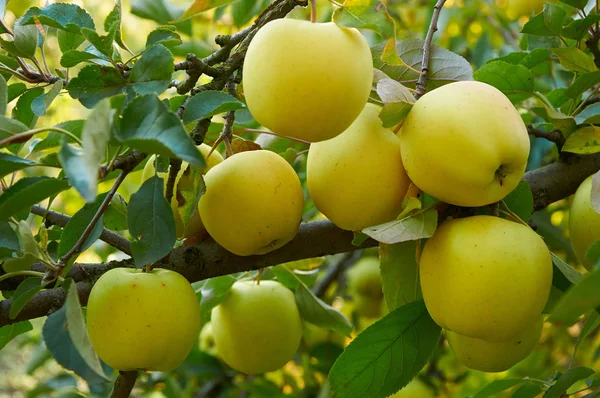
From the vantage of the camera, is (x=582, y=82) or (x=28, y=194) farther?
(x=582, y=82)

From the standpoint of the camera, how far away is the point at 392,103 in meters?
0.75

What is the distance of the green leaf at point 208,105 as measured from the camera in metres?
0.77

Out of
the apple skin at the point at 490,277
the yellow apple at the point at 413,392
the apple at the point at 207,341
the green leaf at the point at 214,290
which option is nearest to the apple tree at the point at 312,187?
the apple skin at the point at 490,277

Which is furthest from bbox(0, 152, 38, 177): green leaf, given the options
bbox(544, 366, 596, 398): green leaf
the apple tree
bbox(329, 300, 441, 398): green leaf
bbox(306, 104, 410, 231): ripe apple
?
bbox(544, 366, 596, 398): green leaf

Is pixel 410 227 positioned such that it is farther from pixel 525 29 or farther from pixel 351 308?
pixel 351 308

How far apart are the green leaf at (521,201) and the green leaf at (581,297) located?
1.08 feet

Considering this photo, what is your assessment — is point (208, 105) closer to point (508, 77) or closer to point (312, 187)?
point (312, 187)

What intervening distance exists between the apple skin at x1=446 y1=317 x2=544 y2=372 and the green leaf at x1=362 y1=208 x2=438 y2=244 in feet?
0.81

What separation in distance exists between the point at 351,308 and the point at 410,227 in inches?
52.6

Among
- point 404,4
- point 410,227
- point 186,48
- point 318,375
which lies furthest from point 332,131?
point 404,4

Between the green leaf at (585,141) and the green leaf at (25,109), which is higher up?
the green leaf at (25,109)

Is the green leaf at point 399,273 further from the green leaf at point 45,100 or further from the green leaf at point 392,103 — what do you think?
the green leaf at point 45,100

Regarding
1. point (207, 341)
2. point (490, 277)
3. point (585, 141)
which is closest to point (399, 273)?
point (490, 277)

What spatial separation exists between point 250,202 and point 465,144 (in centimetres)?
27
